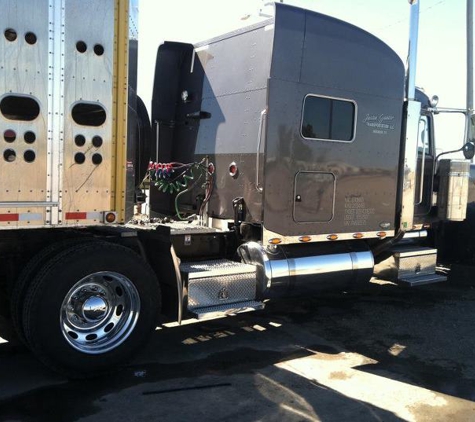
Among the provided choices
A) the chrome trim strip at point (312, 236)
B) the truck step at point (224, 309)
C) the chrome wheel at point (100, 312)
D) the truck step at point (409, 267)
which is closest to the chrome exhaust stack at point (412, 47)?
the chrome trim strip at point (312, 236)

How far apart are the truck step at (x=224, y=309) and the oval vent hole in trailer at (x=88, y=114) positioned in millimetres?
1963

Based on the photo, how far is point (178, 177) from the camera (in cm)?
673

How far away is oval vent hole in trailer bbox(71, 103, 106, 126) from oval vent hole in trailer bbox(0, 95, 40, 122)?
29 cm

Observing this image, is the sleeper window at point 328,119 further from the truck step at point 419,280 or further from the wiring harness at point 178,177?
the truck step at point 419,280

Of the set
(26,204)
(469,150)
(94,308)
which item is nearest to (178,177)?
(94,308)

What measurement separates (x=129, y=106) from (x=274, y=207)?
191cm

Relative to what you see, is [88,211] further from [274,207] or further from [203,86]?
[203,86]

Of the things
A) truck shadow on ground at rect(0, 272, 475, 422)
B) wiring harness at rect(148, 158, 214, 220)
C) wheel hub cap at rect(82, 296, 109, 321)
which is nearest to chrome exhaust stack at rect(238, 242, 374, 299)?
→ truck shadow on ground at rect(0, 272, 475, 422)

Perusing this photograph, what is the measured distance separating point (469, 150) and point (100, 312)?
16.4ft

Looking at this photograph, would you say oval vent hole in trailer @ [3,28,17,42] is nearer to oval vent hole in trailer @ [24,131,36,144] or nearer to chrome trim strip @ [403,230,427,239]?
oval vent hole in trailer @ [24,131,36,144]

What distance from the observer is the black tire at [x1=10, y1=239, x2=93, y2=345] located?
4.29 metres

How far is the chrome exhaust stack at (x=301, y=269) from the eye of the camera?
5688 millimetres

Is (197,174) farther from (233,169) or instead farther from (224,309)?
(224,309)

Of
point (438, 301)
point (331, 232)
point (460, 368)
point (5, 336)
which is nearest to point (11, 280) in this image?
point (5, 336)
